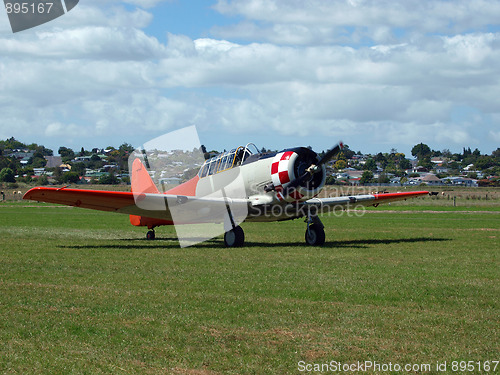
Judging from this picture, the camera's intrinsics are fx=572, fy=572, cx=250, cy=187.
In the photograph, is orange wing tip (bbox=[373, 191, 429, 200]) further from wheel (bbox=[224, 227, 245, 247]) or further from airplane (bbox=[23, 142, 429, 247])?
wheel (bbox=[224, 227, 245, 247])

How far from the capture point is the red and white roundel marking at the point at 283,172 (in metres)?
14.8

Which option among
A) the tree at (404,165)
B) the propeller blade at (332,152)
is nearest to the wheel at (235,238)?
the propeller blade at (332,152)

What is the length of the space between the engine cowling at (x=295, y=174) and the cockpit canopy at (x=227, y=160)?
1353mm

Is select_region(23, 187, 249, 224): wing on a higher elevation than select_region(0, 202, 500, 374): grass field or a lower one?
higher

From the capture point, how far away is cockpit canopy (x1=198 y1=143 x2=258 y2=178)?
16.4 metres

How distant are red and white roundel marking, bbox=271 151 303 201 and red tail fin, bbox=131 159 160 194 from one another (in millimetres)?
5608

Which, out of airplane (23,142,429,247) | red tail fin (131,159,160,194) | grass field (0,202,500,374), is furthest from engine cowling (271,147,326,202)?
red tail fin (131,159,160,194)

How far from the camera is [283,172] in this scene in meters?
14.9

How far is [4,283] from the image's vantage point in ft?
30.2

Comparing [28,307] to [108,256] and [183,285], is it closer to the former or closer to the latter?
[183,285]

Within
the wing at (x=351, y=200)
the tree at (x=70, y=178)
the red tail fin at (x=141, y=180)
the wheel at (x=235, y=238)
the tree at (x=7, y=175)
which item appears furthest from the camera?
the tree at (x=7, y=175)

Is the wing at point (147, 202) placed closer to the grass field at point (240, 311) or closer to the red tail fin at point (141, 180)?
the grass field at point (240, 311)

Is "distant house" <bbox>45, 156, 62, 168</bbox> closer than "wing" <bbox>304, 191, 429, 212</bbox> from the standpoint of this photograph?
No

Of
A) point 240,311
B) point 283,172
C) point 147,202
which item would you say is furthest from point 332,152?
point 240,311
